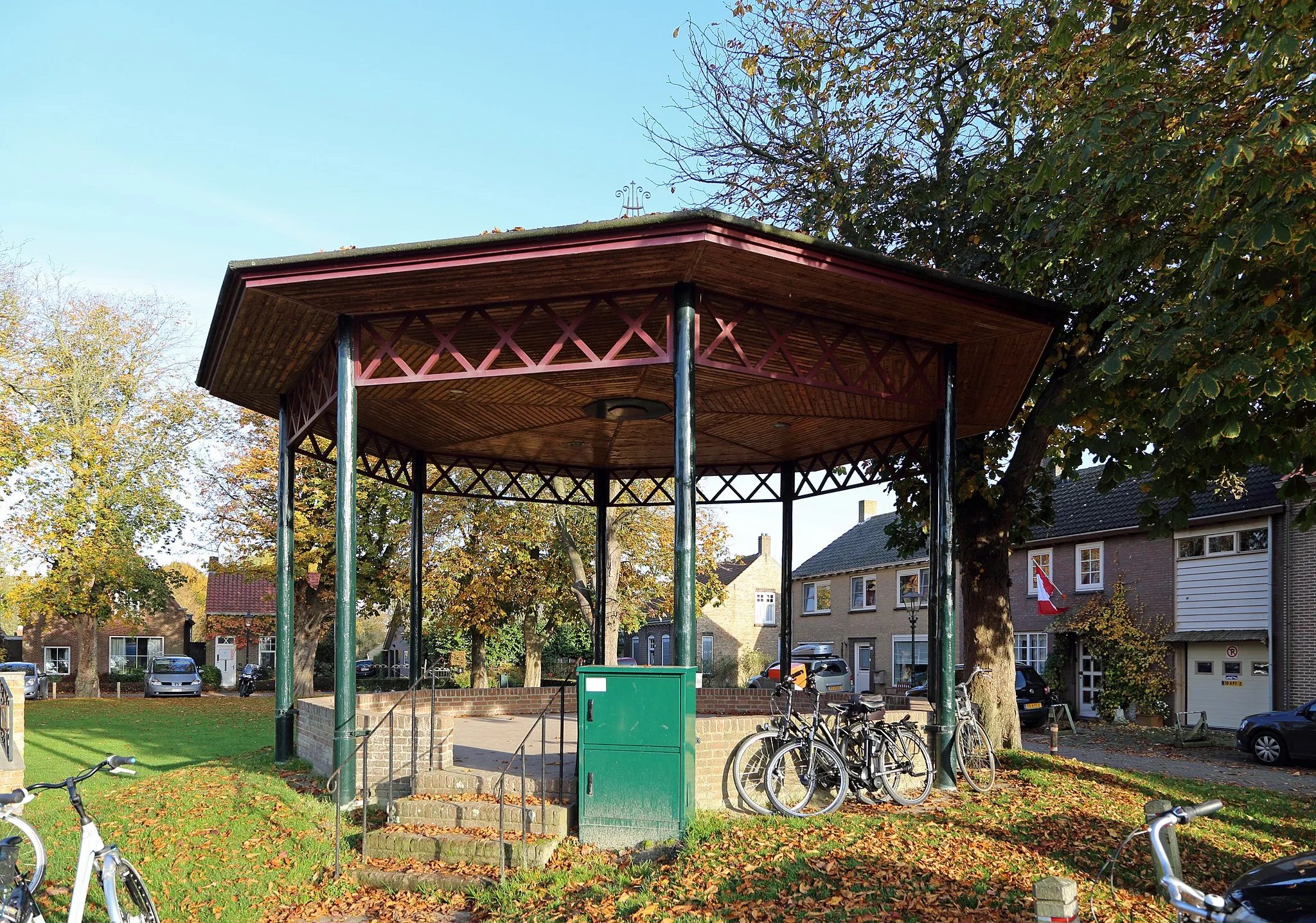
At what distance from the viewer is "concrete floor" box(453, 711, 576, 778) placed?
10.6 metres

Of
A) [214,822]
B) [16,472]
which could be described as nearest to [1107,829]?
[214,822]

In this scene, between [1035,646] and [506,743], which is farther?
[1035,646]

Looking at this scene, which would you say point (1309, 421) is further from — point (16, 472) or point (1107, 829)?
point (16, 472)

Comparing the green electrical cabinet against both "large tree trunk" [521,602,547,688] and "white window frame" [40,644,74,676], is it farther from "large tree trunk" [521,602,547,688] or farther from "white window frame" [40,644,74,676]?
"white window frame" [40,644,74,676]

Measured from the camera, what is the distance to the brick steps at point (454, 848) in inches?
336

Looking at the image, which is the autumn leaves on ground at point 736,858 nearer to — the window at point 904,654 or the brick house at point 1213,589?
the brick house at point 1213,589

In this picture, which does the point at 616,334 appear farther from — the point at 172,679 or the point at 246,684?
the point at 172,679

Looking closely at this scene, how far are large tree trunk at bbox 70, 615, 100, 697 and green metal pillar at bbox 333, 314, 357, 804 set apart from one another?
98.7ft

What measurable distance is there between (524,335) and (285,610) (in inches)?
187

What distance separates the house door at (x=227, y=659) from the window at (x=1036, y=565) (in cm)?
3591

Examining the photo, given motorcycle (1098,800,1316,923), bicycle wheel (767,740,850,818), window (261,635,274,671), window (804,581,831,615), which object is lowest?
window (261,635,274,671)

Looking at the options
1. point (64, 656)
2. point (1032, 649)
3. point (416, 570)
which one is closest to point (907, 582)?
point (1032, 649)

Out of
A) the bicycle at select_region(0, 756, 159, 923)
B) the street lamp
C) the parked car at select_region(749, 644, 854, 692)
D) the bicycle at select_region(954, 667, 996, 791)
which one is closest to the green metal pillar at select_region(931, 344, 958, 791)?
the bicycle at select_region(954, 667, 996, 791)

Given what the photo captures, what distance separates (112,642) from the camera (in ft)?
162
